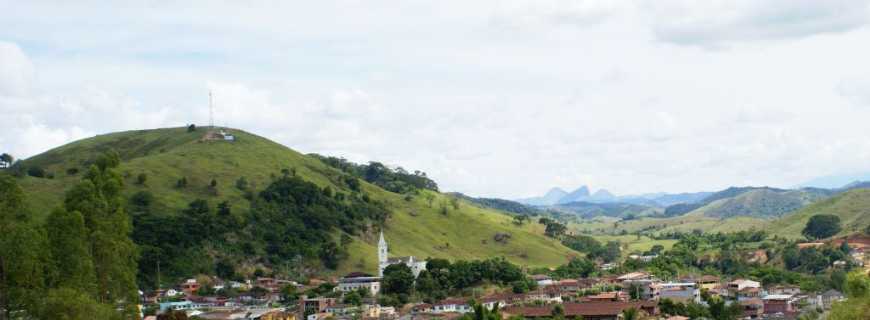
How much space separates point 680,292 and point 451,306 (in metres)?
26.6

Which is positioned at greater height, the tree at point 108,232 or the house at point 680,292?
the tree at point 108,232

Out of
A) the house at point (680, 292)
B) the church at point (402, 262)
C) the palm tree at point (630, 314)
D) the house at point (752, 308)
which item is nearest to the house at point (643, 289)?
the house at point (680, 292)

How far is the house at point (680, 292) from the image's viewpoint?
115m

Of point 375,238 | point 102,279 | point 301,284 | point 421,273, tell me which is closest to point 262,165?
point 375,238

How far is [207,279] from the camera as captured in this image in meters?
133

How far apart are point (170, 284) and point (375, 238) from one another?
4760 centimetres

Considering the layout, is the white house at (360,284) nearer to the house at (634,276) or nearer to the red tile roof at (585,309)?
the red tile roof at (585,309)

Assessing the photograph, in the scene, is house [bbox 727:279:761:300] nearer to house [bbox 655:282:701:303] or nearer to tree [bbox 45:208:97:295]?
house [bbox 655:282:701:303]

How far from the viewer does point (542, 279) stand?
444 ft

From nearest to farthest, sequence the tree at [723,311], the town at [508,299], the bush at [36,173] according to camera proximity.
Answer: the tree at [723,311] < the town at [508,299] < the bush at [36,173]

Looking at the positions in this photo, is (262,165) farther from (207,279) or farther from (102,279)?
(102,279)

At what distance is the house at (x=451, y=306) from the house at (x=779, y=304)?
101ft

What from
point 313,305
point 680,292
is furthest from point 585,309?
point 313,305

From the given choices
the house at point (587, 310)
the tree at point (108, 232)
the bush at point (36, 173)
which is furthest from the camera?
the bush at point (36, 173)
